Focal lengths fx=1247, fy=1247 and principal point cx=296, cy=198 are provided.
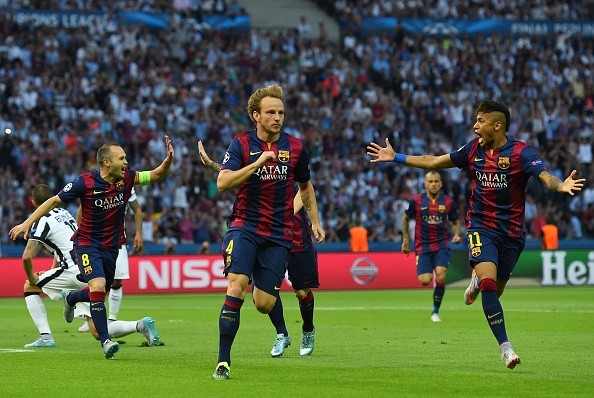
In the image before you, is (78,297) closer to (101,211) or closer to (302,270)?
(101,211)

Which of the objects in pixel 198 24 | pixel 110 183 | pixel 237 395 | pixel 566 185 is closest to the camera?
pixel 237 395

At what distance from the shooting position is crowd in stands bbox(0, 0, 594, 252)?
36.1 metres

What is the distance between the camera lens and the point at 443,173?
4031 cm

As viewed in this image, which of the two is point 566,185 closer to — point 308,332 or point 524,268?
point 308,332

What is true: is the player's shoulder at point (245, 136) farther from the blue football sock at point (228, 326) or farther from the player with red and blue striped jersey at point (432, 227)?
the player with red and blue striped jersey at point (432, 227)

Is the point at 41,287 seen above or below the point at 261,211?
below

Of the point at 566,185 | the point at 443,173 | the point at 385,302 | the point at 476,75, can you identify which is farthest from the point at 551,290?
the point at 566,185

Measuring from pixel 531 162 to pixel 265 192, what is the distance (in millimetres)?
2656

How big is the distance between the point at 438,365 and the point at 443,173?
91.6 feet

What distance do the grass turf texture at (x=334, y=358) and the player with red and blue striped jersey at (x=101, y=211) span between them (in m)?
0.90

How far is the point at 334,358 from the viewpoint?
44.7 ft

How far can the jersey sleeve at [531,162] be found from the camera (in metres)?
12.2

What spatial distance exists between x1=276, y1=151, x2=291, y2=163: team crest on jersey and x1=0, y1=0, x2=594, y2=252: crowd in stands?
21.5 metres

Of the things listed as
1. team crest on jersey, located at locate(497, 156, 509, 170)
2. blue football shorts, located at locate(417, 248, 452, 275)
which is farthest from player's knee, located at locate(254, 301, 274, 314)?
blue football shorts, located at locate(417, 248, 452, 275)
